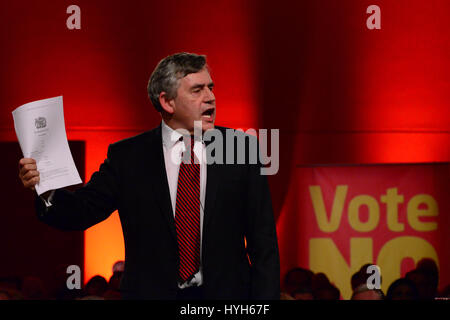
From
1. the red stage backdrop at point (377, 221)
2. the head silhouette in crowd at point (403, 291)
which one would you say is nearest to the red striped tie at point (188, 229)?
the head silhouette in crowd at point (403, 291)

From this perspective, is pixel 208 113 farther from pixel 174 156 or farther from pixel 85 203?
pixel 85 203

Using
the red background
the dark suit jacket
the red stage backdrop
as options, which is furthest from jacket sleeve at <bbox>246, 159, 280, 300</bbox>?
the red background

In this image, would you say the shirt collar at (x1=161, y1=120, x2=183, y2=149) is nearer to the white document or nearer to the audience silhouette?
the white document

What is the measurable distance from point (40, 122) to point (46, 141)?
63 mm

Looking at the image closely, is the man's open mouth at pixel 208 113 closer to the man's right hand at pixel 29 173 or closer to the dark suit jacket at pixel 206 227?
the dark suit jacket at pixel 206 227

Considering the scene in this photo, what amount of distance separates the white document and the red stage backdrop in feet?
15.3

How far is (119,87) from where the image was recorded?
7.46 m

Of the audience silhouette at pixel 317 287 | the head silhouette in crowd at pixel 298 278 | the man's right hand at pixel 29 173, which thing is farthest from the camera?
the head silhouette in crowd at pixel 298 278

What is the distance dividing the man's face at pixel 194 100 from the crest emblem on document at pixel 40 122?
418mm

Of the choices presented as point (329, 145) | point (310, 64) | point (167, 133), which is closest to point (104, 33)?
point (310, 64)

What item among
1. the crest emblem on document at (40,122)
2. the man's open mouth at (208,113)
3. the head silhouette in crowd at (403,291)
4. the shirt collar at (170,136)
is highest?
the man's open mouth at (208,113)

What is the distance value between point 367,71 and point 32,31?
359 cm

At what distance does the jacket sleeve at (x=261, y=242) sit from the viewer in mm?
2113
